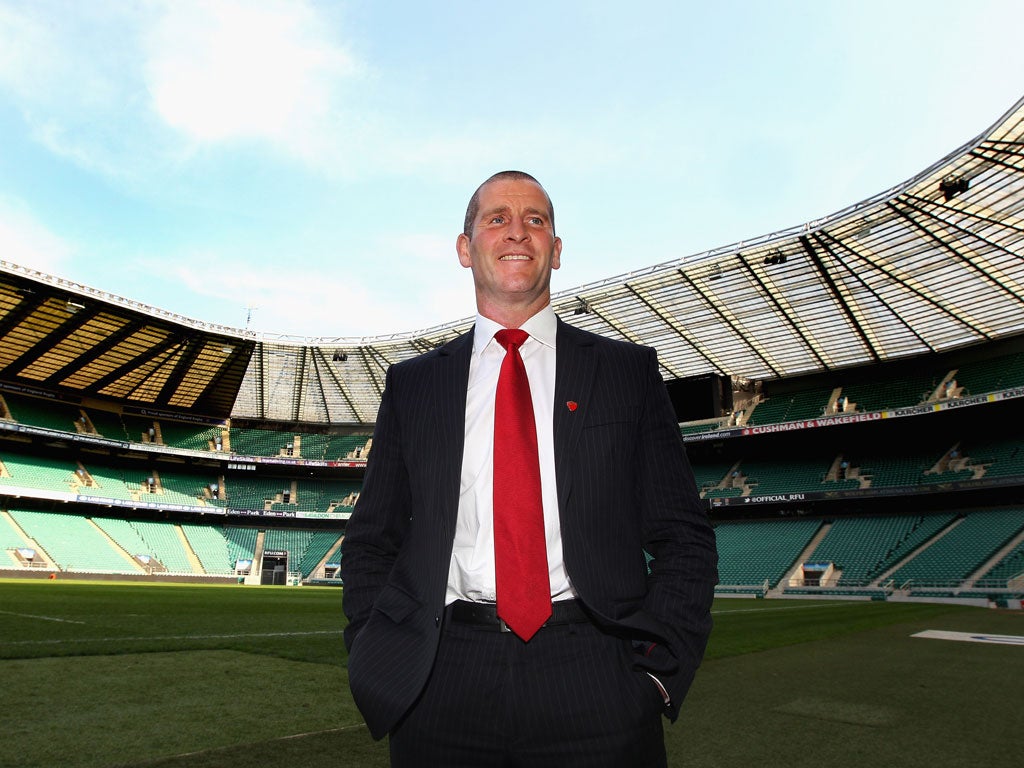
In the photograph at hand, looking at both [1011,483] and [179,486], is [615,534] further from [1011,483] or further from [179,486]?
[179,486]

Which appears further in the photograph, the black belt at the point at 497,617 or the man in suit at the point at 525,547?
the black belt at the point at 497,617

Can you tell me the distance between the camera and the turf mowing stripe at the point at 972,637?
12.3 m

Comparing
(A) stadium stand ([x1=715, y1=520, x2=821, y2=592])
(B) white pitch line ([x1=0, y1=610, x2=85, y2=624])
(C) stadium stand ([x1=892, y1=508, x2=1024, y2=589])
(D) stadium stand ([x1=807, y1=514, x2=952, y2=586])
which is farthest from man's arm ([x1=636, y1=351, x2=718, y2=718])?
Answer: (D) stadium stand ([x1=807, y1=514, x2=952, y2=586])

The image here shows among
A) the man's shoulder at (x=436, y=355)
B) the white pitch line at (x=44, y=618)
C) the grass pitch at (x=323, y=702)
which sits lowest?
the white pitch line at (x=44, y=618)

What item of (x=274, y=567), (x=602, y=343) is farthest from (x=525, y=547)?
(x=274, y=567)

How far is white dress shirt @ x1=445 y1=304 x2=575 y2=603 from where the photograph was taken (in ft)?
6.91

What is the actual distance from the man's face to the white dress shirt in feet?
0.34

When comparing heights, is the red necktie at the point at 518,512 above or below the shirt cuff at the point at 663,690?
above

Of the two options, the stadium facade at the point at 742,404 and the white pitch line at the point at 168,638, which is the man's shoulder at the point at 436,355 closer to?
the white pitch line at the point at 168,638

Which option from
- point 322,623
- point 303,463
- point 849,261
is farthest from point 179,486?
point 849,261

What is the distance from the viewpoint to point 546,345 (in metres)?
2.44

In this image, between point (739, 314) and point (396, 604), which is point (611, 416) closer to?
point (396, 604)

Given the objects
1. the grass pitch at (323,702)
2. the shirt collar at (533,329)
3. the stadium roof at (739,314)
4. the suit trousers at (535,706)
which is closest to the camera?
the suit trousers at (535,706)

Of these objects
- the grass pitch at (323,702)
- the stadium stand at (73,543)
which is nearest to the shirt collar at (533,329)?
the grass pitch at (323,702)
